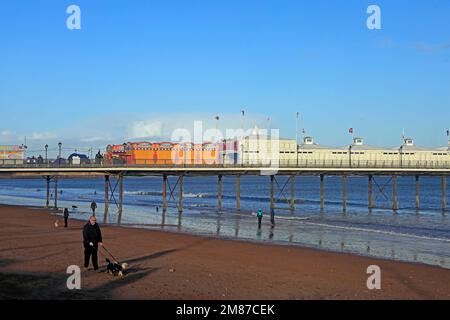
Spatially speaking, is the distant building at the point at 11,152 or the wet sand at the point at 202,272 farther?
the distant building at the point at 11,152

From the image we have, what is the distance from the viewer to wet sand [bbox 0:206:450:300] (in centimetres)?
1445

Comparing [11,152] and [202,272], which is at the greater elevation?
[11,152]

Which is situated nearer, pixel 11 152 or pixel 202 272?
pixel 202 272

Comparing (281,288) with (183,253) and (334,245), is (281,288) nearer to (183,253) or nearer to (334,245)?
(183,253)

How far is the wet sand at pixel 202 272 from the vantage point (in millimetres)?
14445

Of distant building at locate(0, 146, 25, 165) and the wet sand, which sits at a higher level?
distant building at locate(0, 146, 25, 165)

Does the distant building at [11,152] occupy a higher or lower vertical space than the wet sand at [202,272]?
higher

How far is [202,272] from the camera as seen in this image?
17.9 m

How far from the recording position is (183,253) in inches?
902

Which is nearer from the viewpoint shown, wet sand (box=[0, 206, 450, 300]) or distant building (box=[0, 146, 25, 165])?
wet sand (box=[0, 206, 450, 300])

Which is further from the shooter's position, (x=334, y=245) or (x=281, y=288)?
(x=334, y=245)
